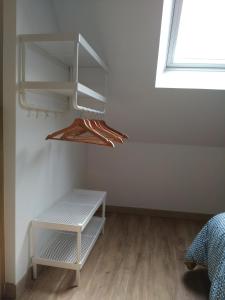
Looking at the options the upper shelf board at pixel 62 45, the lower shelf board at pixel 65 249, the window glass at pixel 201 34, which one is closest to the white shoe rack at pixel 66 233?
the lower shelf board at pixel 65 249

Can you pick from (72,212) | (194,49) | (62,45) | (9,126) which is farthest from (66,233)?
(194,49)

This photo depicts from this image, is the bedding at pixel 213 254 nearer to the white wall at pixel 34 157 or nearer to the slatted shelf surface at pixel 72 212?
the slatted shelf surface at pixel 72 212

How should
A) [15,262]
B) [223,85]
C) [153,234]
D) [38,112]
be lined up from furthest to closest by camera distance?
[153,234], [223,85], [38,112], [15,262]

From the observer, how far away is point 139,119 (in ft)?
9.75

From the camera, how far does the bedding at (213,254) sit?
5.15 feet

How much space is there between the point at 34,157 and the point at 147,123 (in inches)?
56.0

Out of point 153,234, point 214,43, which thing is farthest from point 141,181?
point 214,43

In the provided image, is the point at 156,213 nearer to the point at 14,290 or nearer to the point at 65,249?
the point at 65,249

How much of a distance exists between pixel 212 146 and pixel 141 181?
902 mm

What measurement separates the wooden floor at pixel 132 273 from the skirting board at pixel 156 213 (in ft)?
1.23

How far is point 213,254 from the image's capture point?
6.05ft

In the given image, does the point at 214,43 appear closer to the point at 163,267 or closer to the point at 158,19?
the point at 158,19

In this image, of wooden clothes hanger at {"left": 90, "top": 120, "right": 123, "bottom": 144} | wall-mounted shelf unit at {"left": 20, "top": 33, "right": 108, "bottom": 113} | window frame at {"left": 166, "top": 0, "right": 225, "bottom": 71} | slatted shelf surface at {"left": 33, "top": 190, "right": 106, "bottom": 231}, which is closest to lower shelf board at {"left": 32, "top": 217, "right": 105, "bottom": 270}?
slatted shelf surface at {"left": 33, "top": 190, "right": 106, "bottom": 231}

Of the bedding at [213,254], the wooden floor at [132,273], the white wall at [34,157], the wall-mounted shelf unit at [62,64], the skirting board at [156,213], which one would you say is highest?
the wall-mounted shelf unit at [62,64]
